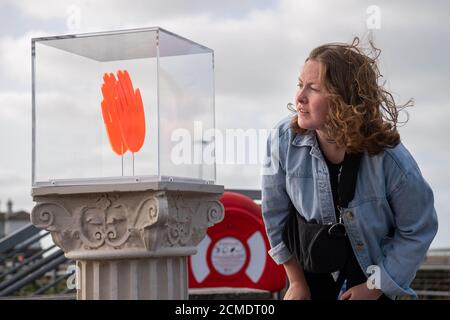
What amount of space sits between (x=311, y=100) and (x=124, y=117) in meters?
1.08

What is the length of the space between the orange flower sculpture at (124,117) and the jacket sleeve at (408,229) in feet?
4.16

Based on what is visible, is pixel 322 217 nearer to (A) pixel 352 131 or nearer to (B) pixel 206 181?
(A) pixel 352 131

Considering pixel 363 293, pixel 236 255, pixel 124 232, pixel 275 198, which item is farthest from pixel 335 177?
pixel 236 255

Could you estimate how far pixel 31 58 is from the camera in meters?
3.98

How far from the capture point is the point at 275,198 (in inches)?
114

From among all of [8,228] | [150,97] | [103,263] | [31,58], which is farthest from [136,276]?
[8,228]

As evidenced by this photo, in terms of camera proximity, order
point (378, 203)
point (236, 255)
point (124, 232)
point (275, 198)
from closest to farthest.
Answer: point (378, 203)
point (275, 198)
point (124, 232)
point (236, 255)

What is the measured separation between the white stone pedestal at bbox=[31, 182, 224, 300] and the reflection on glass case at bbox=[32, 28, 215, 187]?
9 centimetres

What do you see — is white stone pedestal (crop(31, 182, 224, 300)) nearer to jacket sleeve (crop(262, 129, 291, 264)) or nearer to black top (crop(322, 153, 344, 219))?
jacket sleeve (crop(262, 129, 291, 264))

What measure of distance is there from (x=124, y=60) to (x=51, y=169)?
58 centimetres

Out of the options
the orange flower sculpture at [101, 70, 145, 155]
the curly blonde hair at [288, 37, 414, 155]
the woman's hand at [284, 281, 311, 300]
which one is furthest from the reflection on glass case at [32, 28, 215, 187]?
the curly blonde hair at [288, 37, 414, 155]

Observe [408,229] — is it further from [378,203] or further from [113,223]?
[113,223]

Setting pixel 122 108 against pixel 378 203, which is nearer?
pixel 378 203

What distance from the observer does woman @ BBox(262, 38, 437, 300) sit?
2.75 m
